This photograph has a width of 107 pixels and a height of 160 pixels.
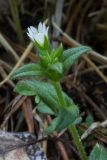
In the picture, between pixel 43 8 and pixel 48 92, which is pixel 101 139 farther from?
pixel 43 8

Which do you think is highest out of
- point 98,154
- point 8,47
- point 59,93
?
point 8,47

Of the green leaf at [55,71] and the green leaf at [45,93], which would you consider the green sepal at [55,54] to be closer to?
the green leaf at [55,71]

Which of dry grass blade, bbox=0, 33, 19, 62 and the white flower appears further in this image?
dry grass blade, bbox=0, 33, 19, 62

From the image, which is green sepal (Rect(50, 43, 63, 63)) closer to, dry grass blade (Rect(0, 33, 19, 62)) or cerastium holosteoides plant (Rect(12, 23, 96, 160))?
cerastium holosteoides plant (Rect(12, 23, 96, 160))

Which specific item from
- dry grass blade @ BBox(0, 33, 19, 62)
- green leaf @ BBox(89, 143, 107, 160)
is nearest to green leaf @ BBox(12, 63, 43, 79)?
green leaf @ BBox(89, 143, 107, 160)

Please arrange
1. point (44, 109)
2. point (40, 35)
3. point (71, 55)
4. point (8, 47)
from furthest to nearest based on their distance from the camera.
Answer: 1. point (8, 47)
2. point (44, 109)
3. point (71, 55)
4. point (40, 35)

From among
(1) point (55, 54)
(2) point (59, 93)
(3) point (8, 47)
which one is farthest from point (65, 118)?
(3) point (8, 47)

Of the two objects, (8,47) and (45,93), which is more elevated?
(8,47)

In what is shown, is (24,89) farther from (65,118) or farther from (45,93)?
(65,118)

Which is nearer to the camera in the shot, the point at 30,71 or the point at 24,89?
the point at 30,71
